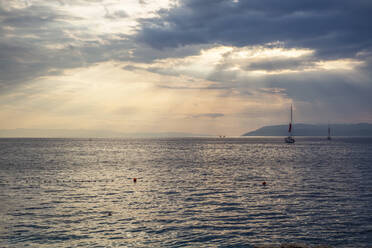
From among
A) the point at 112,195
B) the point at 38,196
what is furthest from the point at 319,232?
the point at 38,196

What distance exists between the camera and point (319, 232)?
25.0 m

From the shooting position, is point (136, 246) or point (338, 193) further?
point (338, 193)

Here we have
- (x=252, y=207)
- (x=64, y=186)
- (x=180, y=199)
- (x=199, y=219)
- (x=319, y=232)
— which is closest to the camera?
(x=319, y=232)

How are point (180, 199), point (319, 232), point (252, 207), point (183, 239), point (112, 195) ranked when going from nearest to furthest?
point (183, 239), point (319, 232), point (252, 207), point (180, 199), point (112, 195)

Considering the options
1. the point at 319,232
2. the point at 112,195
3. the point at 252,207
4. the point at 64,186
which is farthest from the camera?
the point at 64,186

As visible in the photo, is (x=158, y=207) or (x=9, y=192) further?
(x=9, y=192)

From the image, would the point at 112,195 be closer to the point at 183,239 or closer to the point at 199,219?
the point at 199,219

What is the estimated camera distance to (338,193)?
1625 inches

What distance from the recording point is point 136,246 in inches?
Result: 858

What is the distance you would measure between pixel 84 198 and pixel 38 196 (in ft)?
20.0

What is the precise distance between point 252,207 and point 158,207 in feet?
32.8

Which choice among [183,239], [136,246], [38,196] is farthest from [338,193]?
[38,196]

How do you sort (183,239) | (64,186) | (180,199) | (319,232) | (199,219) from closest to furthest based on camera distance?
1. (183,239)
2. (319,232)
3. (199,219)
4. (180,199)
5. (64,186)

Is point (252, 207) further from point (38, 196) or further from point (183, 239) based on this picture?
point (38, 196)
